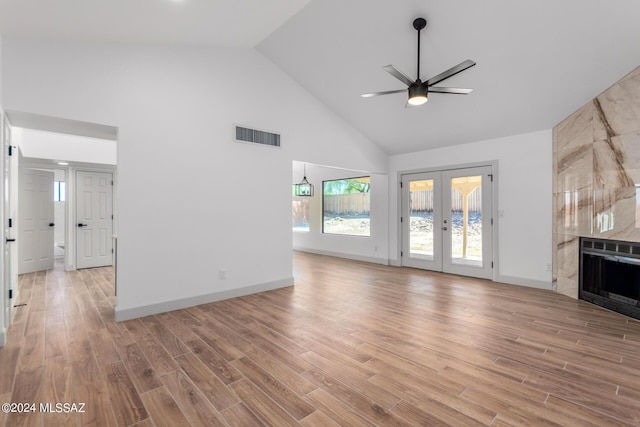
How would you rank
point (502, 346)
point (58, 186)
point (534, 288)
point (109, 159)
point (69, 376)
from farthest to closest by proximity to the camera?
1. point (58, 186)
2. point (109, 159)
3. point (534, 288)
4. point (502, 346)
5. point (69, 376)

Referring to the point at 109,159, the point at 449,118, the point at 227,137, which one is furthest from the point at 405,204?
the point at 109,159

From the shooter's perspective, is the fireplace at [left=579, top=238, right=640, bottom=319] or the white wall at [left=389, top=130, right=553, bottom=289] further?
the white wall at [left=389, top=130, right=553, bottom=289]

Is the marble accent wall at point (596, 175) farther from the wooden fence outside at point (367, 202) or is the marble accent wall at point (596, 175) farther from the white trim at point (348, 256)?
the white trim at point (348, 256)

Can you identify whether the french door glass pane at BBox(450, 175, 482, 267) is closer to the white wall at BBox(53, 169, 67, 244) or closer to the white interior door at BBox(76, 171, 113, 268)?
the white interior door at BBox(76, 171, 113, 268)

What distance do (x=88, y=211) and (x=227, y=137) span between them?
14.8 ft

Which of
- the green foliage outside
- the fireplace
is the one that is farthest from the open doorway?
the fireplace

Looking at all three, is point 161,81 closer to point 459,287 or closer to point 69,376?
point 69,376

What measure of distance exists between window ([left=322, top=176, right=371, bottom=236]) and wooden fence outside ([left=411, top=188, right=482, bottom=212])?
131cm

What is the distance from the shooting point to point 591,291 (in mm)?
4348

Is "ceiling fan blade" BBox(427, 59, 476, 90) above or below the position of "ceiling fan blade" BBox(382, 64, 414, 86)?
below

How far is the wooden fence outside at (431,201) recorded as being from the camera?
5934 millimetres

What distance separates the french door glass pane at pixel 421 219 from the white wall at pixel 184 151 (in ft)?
9.17

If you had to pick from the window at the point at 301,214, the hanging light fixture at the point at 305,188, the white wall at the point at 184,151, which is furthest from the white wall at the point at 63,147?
the window at the point at 301,214

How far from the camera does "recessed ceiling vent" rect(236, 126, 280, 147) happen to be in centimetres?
463
